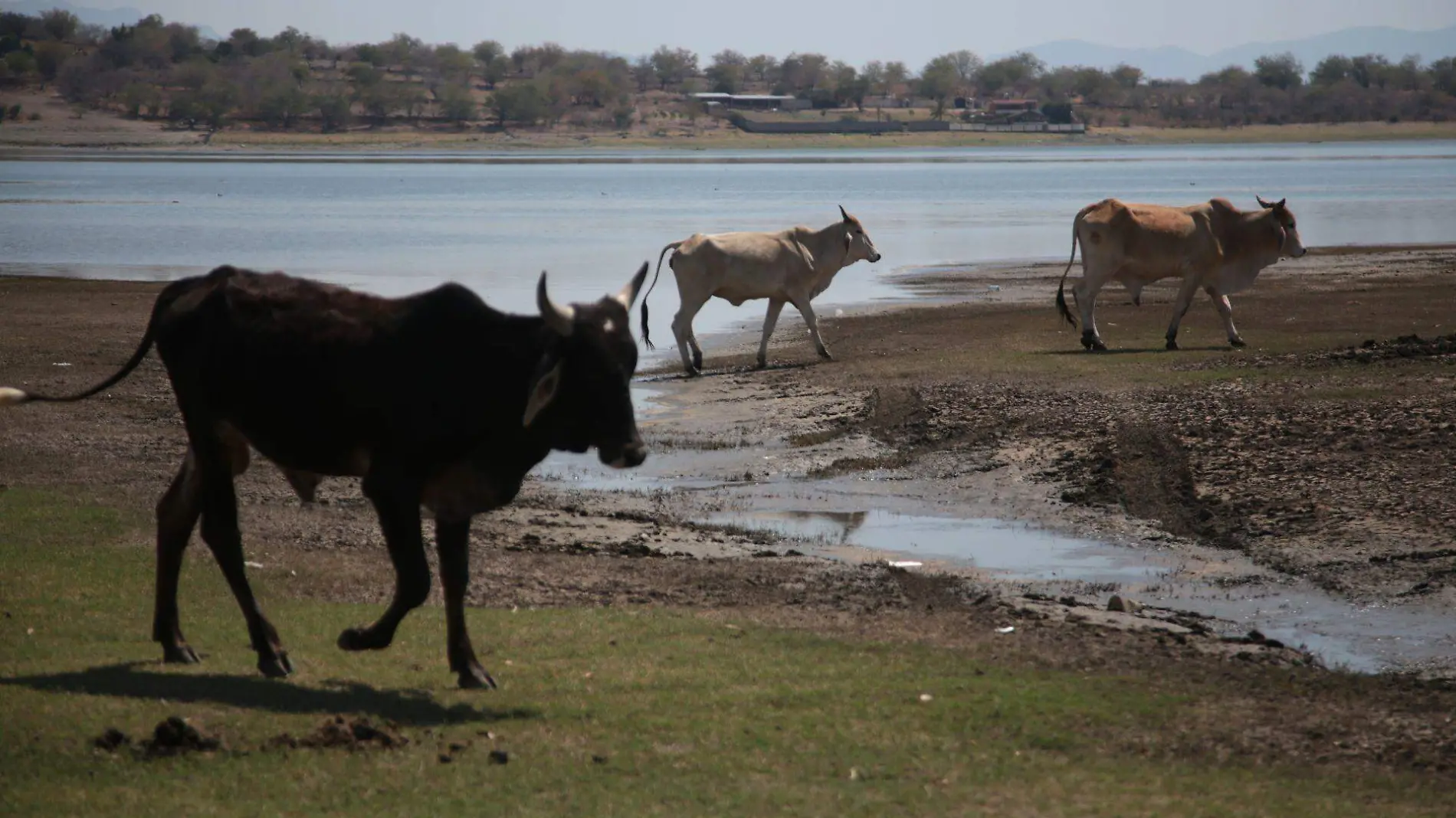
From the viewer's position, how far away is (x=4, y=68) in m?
148

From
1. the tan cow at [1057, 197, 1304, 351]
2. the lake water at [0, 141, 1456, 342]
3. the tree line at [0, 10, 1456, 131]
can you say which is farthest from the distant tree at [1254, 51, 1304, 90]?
the tan cow at [1057, 197, 1304, 351]

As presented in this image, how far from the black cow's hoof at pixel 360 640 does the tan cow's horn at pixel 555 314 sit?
1496mm

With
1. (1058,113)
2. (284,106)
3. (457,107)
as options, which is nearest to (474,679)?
(284,106)

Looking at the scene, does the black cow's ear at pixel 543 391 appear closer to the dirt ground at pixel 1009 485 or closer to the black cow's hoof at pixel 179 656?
the black cow's hoof at pixel 179 656

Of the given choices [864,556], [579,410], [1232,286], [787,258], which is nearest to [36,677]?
[579,410]

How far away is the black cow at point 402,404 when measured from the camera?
278 inches

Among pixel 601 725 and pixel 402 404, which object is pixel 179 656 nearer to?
pixel 402 404

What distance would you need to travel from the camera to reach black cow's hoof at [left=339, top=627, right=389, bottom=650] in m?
7.14

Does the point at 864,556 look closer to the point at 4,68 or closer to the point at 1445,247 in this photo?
the point at 1445,247

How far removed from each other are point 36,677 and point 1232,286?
632 inches

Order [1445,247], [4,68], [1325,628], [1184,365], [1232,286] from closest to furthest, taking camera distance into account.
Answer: [1325,628] < [1184,365] < [1232,286] < [1445,247] < [4,68]

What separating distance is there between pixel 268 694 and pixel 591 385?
1797 mm

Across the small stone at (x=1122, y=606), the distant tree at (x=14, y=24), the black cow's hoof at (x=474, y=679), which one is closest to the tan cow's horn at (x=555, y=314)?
the black cow's hoof at (x=474, y=679)

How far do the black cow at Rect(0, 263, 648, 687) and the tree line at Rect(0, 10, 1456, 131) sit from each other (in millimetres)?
134716
